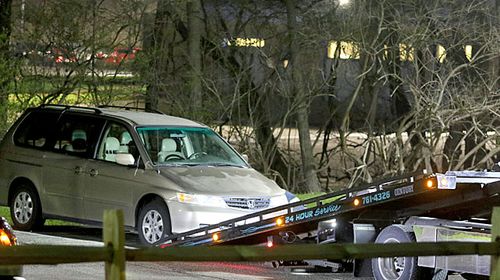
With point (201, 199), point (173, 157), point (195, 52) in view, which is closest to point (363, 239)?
point (201, 199)

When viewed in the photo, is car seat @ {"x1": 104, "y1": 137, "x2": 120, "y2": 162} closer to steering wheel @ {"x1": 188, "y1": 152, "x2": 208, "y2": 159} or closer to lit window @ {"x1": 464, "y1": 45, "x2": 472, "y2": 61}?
steering wheel @ {"x1": 188, "y1": 152, "x2": 208, "y2": 159}

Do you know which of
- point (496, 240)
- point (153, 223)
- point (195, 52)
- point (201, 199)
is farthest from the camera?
point (195, 52)

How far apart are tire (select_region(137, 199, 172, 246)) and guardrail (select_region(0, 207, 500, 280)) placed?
7928 mm

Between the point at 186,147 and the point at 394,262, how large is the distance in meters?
4.75

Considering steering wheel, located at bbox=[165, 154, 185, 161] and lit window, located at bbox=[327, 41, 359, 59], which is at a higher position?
lit window, located at bbox=[327, 41, 359, 59]

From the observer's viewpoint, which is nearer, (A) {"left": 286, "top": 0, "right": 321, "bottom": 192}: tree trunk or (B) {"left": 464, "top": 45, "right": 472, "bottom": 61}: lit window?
→ (B) {"left": 464, "top": 45, "right": 472, "bottom": 61}: lit window

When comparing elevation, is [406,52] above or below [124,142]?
above

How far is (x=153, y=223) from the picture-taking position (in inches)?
584

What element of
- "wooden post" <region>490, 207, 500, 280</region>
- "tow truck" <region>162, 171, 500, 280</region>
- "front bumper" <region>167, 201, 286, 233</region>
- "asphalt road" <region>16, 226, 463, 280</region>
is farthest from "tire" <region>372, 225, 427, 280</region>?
"wooden post" <region>490, 207, 500, 280</region>

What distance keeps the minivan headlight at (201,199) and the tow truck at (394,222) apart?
153 cm

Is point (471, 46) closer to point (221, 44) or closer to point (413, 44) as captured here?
point (413, 44)

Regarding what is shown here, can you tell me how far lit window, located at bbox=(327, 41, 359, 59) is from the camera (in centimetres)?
2456

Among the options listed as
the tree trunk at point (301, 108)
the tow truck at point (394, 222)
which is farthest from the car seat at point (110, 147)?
the tree trunk at point (301, 108)

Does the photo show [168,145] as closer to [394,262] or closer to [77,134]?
[77,134]
